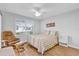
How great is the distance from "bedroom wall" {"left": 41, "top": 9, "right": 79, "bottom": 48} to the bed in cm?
14

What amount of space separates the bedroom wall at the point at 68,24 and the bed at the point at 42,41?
144 millimetres

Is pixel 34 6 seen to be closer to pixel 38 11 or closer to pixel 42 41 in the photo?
pixel 38 11

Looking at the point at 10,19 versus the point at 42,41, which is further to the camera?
the point at 42,41

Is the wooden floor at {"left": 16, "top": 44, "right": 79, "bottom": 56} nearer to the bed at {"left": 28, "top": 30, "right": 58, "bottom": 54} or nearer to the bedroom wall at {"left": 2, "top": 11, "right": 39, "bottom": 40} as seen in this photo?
the bed at {"left": 28, "top": 30, "right": 58, "bottom": 54}

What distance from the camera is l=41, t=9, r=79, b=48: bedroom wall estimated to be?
1449 mm

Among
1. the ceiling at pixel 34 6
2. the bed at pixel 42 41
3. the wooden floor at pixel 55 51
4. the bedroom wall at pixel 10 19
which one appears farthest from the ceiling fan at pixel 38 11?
the wooden floor at pixel 55 51

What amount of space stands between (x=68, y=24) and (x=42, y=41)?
0.56 m

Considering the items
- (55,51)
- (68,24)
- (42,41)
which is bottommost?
(55,51)

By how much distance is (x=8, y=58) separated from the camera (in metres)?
1.46

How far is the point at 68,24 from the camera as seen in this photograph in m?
1.50

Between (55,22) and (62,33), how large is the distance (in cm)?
24

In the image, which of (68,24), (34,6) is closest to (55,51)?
(68,24)

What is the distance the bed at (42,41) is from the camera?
1525 millimetres

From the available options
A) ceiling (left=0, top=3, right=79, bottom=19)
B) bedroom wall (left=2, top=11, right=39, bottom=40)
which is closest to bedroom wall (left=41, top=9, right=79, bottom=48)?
ceiling (left=0, top=3, right=79, bottom=19)
